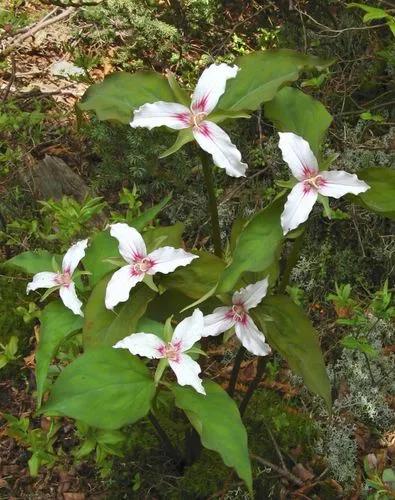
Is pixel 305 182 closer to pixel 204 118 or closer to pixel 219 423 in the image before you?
pixel 204 118

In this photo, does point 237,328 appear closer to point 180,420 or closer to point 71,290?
point 71,290

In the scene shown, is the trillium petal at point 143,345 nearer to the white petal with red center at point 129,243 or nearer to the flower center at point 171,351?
the flower center at point 171,351

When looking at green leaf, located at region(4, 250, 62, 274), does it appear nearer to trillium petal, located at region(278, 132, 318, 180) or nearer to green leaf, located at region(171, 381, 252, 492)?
green leaf, located at region(171, 381, 252, 492)

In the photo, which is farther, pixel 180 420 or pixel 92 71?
pixel 92 71

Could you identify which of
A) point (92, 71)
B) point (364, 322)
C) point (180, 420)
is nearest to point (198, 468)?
point (180, 420)

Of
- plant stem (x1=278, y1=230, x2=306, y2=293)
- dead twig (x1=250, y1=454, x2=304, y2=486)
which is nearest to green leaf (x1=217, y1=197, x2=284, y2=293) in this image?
plant stem (x1=278, y1=230, x2=306, y2=293)

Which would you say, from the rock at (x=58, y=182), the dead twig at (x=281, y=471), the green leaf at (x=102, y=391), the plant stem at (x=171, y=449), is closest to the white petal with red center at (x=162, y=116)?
the green leaf at (x=102, y=391)
